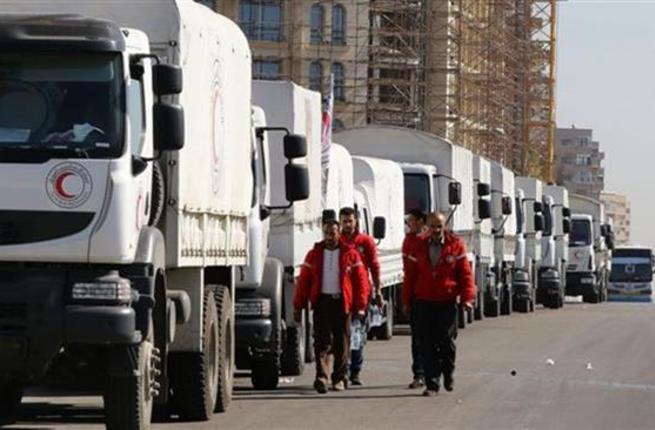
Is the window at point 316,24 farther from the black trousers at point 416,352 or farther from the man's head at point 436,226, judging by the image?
the man's head at point 436,226

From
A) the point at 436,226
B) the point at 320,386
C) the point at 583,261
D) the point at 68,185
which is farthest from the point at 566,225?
the point at 68,185

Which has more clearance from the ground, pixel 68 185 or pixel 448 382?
pixel 68 185

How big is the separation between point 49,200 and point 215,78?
150 inches

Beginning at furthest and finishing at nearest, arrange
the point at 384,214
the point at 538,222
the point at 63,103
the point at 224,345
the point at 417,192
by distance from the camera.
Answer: the point at 538,222 < the point at 417,192 < the point at 384,214 < the point at 224,345 < the point at 63,103

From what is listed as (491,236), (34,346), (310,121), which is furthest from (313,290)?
(491,236)

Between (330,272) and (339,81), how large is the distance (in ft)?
281

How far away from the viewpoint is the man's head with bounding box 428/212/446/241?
69.2 ft

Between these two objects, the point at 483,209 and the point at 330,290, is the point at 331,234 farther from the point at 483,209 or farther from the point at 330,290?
the point at 483,209

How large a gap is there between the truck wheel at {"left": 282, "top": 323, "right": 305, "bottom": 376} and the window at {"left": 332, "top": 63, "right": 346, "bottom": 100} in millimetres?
82345

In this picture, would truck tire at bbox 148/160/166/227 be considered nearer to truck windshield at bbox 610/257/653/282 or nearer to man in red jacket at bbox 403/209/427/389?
man in red jacket at bbox 403/209/427/389

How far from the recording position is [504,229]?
50438 millimetres

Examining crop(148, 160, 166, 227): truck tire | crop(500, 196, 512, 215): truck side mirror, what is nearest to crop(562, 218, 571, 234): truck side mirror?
crop(500, 196, 512, 215): truck side mirror

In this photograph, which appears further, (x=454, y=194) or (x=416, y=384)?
(x=454, y=194)

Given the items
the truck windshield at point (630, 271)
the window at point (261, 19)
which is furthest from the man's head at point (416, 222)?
the window at point (261, 19)
